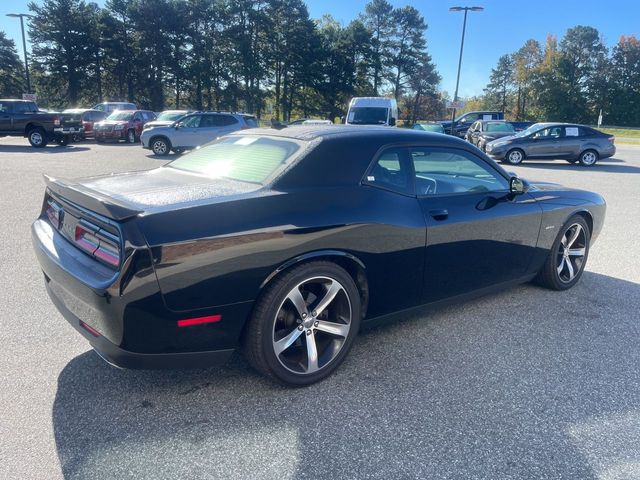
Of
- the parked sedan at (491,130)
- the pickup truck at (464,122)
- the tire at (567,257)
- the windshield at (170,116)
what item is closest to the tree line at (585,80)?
the pickup truck at (464,122)

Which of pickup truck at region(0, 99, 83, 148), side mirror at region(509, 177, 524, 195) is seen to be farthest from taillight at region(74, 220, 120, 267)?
pickup truck at region(0, 99, 83, 148)

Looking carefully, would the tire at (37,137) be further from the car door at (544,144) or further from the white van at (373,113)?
the car door at (544,144)

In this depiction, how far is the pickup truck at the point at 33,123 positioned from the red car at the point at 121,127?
2032 mm

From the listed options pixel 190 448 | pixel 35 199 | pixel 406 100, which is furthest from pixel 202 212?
pixel 406 100

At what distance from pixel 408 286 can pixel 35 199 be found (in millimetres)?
7836

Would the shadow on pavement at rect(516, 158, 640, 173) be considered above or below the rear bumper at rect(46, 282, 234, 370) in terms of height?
below

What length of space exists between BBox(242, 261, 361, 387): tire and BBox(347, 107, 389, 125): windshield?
662 inches

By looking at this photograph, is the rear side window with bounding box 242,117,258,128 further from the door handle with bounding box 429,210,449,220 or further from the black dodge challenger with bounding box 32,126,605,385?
the door handle with bounding box 429,210,449,220

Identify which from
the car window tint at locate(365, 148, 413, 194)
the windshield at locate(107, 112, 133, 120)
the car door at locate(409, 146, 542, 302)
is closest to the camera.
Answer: the car window tint at locate(365, 148, 413, 194)

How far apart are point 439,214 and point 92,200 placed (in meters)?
2.21

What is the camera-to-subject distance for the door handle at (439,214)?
3225mm

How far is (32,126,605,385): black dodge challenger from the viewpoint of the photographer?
2.27 meters

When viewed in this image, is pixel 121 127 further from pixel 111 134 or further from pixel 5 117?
pixel 5 117

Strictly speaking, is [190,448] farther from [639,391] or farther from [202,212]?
[639,391]
